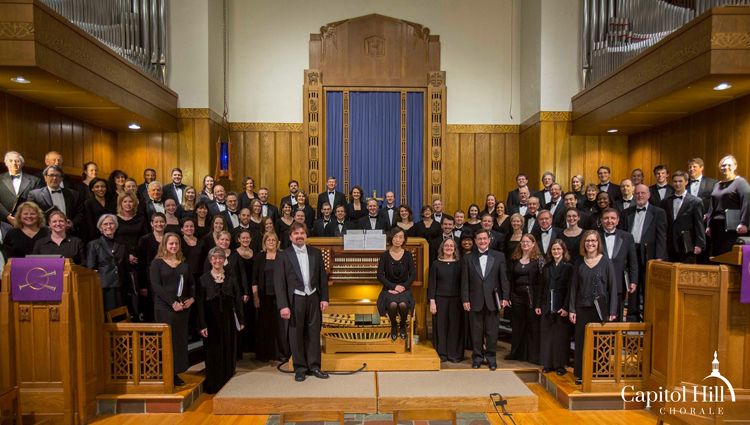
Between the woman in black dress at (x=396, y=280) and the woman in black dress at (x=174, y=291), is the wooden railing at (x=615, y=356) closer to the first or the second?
the woman in black dress at (x=396, y=280)

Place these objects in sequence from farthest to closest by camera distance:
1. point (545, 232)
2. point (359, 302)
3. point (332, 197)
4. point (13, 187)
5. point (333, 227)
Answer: point (332, 197), point (333, 227), point (359, 302), point (545, 232), point (13, 187)

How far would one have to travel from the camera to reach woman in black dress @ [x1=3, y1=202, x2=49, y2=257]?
14.1 ft

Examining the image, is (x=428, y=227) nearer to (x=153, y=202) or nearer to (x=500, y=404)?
(x=500, y=404)

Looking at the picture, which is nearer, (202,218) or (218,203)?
(202,218)

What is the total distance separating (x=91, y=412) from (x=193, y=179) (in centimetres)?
462

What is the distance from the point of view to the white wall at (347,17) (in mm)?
9180

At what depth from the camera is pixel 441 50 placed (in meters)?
9.30

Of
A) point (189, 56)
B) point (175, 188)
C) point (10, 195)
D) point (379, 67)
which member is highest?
point (379, 67)

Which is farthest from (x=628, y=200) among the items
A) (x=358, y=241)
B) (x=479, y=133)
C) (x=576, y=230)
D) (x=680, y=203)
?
(x=479, y=133)

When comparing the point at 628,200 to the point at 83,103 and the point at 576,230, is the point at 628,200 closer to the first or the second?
the point at 576,230

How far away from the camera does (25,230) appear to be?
4.36 metres

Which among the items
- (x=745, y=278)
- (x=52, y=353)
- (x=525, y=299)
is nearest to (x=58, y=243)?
(x=52, y=353)

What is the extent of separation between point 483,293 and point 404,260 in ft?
2.93

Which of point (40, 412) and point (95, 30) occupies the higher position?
point (95, 30)
